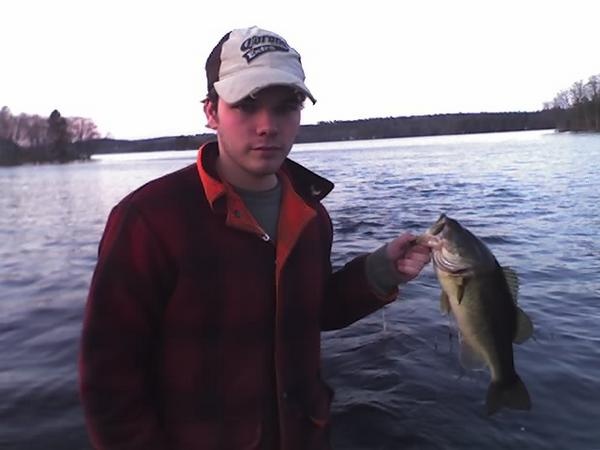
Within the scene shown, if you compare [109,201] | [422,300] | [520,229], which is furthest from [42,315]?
[109,201]

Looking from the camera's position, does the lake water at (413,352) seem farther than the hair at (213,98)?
Yes

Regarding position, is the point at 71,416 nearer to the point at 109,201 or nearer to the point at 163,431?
the point at 163,431

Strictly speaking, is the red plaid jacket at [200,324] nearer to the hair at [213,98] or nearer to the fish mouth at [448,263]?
the hair at [213,98]

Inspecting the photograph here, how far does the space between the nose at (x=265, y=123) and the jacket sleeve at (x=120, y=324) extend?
0.62 meters

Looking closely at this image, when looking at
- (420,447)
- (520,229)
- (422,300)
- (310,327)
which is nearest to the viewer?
(310,327)

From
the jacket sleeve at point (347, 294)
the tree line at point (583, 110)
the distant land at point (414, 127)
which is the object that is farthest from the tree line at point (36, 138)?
the jacket sleeve at point (347, 294)

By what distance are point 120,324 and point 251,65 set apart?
3.86 ft

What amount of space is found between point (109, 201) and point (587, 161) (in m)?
30.1

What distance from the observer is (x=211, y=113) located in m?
2.59

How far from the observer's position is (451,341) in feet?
25.9

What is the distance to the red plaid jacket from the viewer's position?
221cm

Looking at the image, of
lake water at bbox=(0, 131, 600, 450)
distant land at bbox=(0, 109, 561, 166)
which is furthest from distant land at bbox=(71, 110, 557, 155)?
lake water at bbox=(0, 131, 600, 450)

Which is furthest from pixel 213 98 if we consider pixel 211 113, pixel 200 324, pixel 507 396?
pixel 507 396

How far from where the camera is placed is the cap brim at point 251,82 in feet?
7.68
